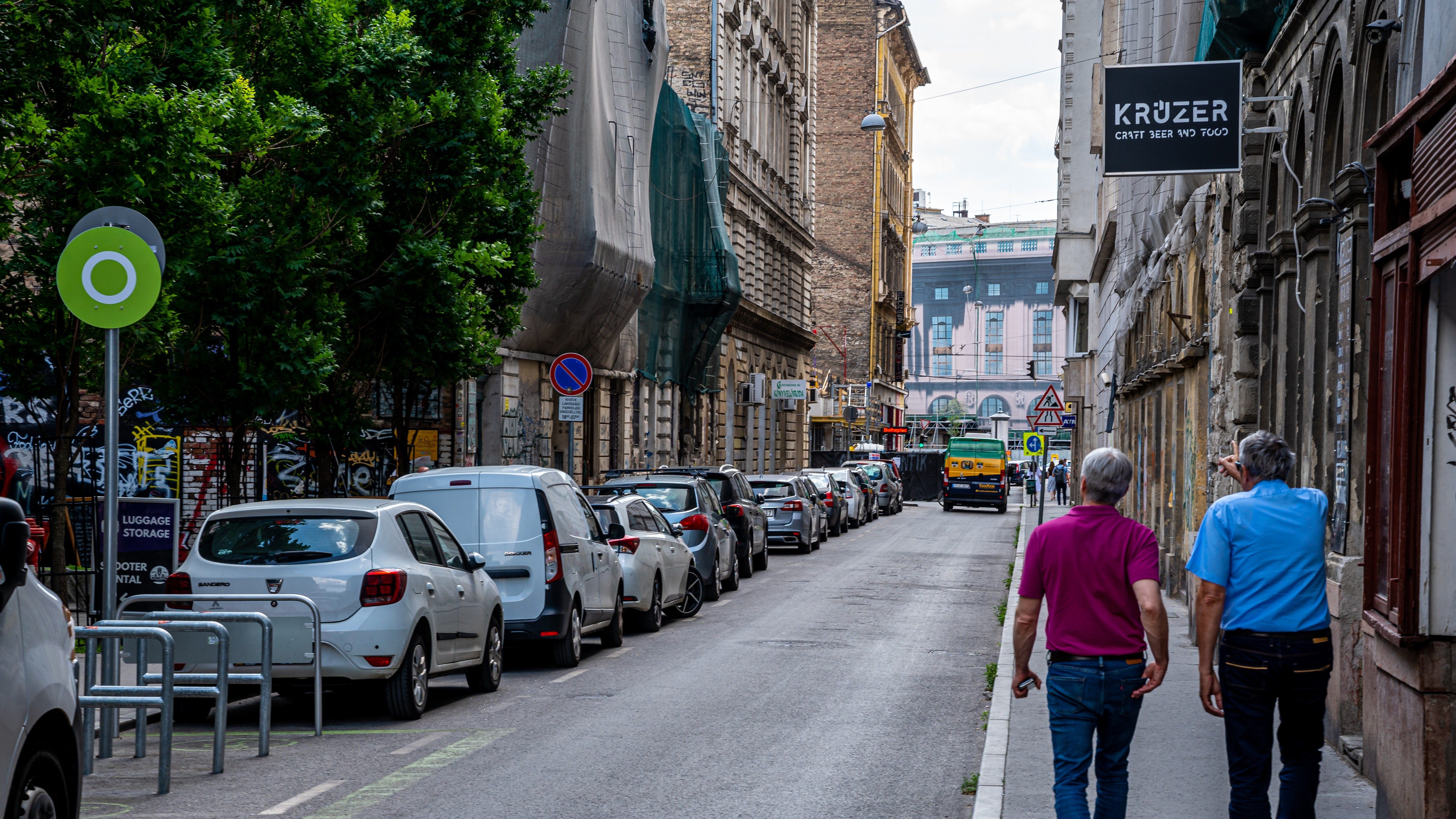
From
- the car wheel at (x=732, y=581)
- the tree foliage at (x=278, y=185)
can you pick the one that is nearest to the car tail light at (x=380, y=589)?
the tree foliage at (x=278, y=185)

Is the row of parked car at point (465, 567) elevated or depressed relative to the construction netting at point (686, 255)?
depressed

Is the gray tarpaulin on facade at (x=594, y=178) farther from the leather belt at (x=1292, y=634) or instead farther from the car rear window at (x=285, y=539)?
the leather belt at (x=1292, y=634)

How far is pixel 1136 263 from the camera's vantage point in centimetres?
2792

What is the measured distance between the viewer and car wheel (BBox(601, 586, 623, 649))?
1516cm

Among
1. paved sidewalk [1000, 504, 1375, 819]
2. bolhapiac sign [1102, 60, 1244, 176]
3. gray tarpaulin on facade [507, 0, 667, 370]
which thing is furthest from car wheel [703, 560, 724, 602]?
bolhapiac sign [1102, 60, 1244, 176]

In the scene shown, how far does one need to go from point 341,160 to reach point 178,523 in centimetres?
380

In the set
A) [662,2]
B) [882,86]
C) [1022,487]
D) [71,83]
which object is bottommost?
[1022,487]

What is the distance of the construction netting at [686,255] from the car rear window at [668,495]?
15.8 m

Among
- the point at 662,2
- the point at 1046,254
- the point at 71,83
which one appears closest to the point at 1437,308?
the point at 71,83

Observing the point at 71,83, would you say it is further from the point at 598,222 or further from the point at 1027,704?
the point at 598,222

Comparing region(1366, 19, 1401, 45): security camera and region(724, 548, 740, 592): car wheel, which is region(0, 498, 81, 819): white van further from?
region(724, 548, 740, 592): car wheel

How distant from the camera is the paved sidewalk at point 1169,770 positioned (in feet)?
24.8

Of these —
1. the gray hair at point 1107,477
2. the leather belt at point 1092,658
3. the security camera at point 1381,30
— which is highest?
the security camera at point 1381,30

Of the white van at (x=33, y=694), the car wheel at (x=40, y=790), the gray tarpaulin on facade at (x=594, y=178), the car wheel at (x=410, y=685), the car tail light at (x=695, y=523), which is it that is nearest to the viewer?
the white van at (x=33, y=694)
